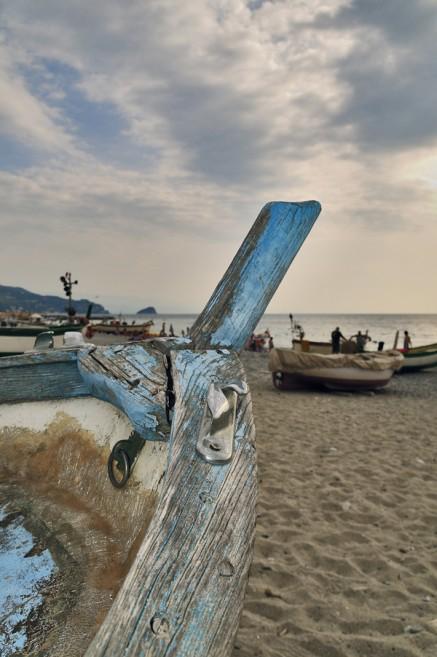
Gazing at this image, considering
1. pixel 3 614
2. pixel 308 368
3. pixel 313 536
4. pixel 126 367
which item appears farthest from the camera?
pixel 308 368

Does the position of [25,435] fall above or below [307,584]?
above

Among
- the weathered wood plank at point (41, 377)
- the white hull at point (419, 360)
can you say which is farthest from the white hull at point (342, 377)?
the weathered wood plank at point (41, 377)

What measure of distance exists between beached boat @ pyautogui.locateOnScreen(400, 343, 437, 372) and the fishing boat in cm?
1780

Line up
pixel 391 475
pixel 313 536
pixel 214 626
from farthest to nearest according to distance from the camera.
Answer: pixel 391 475, pixel 313 536, pixel 214 626

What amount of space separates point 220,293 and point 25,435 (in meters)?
1.60

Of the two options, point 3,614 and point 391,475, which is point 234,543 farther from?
point 391,475

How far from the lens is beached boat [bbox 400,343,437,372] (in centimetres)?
1811

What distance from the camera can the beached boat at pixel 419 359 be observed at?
18.1 meters

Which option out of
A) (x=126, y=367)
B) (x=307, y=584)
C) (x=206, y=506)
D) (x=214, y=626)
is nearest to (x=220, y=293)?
(x=126, y=367)

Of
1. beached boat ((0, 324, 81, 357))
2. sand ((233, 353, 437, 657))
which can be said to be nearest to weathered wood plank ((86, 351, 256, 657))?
sand ((233, 353, 437, 657))

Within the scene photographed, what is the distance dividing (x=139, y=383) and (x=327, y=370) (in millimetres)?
10999

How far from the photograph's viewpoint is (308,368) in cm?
1195

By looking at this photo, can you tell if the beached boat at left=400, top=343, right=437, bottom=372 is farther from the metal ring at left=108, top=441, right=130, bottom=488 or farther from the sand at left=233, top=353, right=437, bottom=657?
the metal ring at left=108, top=441, right=130, bottom=488

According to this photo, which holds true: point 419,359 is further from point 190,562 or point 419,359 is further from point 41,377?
point 190,562
